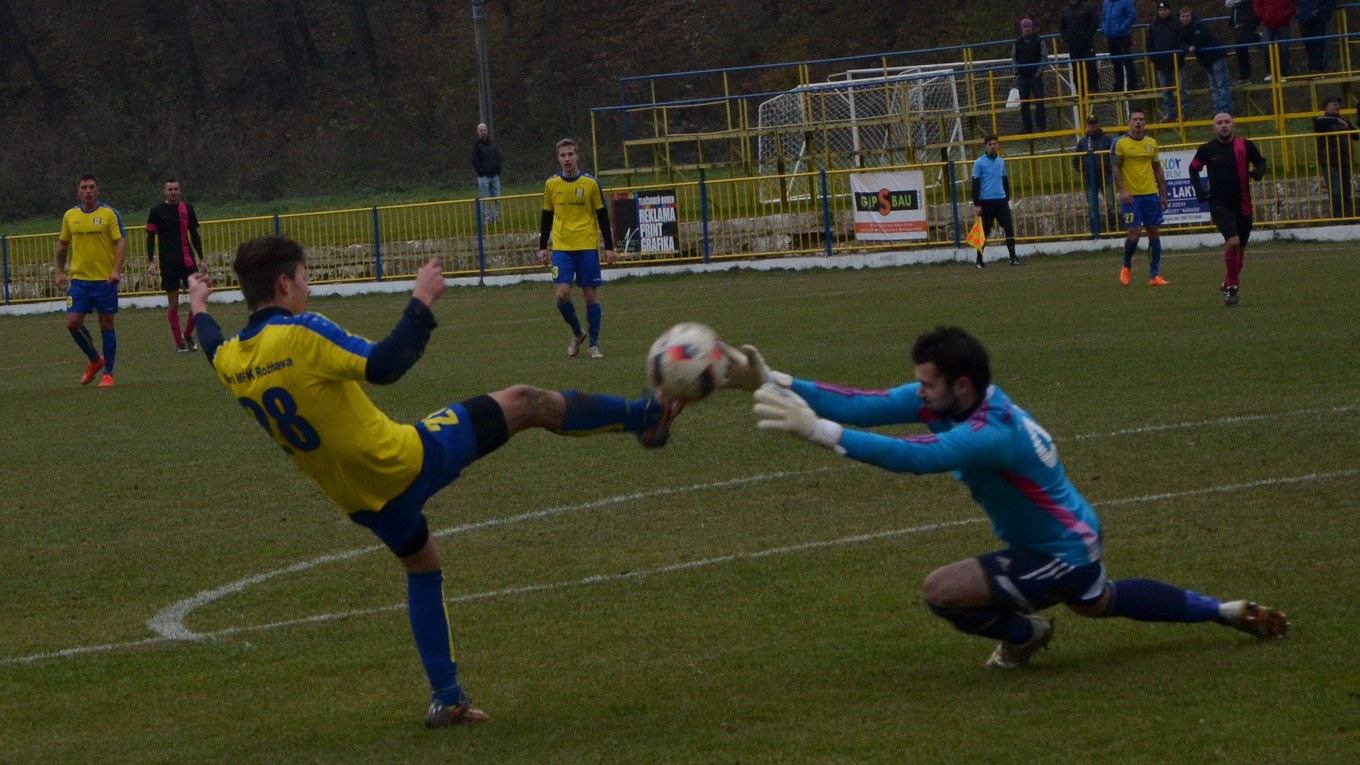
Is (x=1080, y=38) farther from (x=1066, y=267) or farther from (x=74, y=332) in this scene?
(x=74, y=332)

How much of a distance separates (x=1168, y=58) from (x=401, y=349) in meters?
28.3

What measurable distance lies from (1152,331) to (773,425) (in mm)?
11056

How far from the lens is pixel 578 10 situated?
182 feet

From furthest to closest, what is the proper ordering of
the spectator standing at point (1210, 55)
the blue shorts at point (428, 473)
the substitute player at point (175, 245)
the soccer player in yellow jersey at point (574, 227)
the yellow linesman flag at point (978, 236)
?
the spectator standing at point (1210, 55)
the yellow linesman flag at point (978, 236)
the substitute player at point (175, 245)
the soccer player in yellow jersey at point (574, 227)
the blue shorts at point (428, 473)

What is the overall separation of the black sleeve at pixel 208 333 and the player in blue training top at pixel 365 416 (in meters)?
0.08

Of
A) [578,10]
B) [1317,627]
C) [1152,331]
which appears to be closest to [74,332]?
[1152,331]

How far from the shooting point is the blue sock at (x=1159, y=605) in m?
5.64

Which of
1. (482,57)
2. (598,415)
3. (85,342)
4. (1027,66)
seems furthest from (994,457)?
(482,57)

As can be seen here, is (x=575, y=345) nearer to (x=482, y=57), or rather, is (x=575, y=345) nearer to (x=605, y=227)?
(x=605, y=227)

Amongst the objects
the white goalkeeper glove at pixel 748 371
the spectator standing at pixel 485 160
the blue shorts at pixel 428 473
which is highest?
the spectator standing at pixel 485 160

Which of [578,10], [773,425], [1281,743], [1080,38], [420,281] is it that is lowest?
[1281,743]

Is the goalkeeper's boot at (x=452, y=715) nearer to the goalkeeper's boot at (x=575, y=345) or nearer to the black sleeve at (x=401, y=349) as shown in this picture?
the black sleeve at (x=401, y=349)

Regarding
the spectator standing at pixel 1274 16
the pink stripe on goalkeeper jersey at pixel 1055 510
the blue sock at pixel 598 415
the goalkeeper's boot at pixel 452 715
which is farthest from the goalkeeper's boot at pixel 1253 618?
the spectator standing at pixel 1274 16

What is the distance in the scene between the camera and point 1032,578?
543cm
